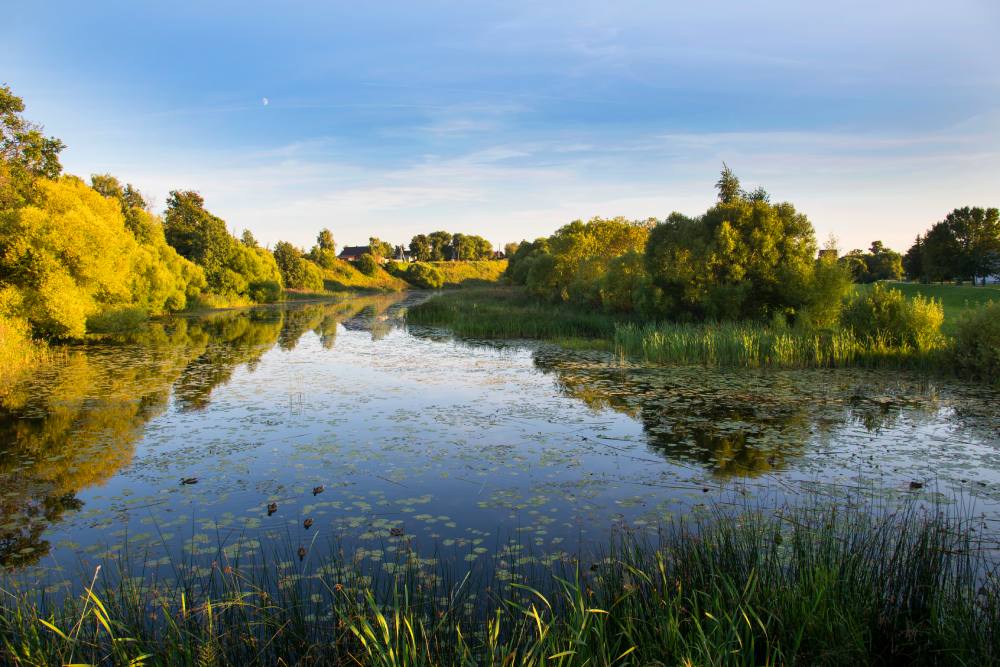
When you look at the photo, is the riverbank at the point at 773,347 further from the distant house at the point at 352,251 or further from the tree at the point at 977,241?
the distant house at the point at 352,251

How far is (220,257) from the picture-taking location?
54.8m

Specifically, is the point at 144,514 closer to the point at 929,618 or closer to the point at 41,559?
the point at 41,559

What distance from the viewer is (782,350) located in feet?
55.5

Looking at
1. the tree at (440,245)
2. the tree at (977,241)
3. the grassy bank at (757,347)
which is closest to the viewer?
the grassy bank at (757,347)

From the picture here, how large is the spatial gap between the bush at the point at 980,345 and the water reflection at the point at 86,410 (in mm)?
18018

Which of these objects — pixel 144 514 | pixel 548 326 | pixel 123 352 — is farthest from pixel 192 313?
pixel 144 514

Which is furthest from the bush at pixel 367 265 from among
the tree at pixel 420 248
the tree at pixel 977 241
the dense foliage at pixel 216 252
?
the tree at pixel 977 241

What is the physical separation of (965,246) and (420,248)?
104990mm

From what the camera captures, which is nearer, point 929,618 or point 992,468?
point 929,618

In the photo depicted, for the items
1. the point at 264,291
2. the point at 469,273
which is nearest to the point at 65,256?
the point at 264,291

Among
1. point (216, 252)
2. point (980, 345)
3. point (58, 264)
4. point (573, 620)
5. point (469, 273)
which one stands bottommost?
point (573, 620)

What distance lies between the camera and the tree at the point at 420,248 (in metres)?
135

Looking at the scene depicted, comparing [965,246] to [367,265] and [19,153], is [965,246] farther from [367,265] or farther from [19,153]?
[367,265]

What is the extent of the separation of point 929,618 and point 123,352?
2403 centimetres
